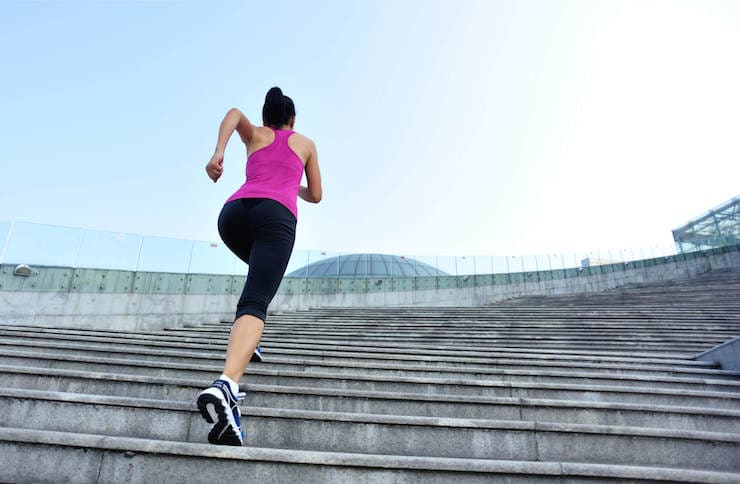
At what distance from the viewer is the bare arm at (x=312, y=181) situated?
2520mm

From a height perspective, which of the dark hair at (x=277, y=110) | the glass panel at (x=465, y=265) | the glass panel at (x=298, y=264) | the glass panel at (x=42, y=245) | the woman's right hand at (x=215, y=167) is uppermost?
the glass panel at (x=465, y=265)

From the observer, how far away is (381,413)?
114 inches

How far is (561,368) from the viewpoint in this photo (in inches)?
167

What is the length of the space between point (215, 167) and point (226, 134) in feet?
0.76

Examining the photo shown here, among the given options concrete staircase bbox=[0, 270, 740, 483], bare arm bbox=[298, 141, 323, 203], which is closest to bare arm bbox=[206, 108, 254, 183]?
bare arm bbox=[298, 141, 323, 203]

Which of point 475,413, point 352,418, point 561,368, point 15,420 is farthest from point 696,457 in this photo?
point 15,420

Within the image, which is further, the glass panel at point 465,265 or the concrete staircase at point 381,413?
the glass panel at point 465,265

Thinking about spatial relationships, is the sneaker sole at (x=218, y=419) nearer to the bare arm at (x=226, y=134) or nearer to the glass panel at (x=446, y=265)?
the bare arm at (x=226, y=134)

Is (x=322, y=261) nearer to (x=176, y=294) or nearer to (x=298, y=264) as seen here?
(x=298, y=264)

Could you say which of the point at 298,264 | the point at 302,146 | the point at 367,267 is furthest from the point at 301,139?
the point at 367,267

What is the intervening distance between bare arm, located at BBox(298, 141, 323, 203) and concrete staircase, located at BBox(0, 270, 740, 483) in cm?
143

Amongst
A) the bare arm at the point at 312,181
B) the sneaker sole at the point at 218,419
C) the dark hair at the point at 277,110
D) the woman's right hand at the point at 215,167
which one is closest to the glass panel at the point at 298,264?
the bare arm at the point at 312,181

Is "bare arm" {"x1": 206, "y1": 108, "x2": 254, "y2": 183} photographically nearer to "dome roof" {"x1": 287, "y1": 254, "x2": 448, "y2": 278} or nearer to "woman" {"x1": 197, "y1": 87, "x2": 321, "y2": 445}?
"woman" {"x1": 197, "y1": 87, "x2": 321, "y2": 445}

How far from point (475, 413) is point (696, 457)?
1366 mm
